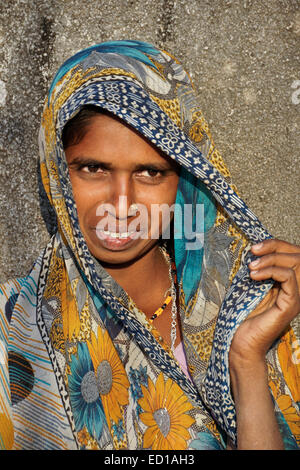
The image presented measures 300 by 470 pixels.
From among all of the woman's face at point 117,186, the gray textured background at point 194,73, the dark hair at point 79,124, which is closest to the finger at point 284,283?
the woman's face at point 117,186

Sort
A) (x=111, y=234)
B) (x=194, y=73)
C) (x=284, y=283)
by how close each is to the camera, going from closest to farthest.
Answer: (x=284, y=283), (x=111, y=234), (x=194, y=73)

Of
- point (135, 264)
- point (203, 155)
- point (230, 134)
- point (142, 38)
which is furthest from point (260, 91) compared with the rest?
point (135, 264)

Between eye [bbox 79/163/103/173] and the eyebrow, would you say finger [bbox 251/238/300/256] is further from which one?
eye [bbox 79/163/103/173]

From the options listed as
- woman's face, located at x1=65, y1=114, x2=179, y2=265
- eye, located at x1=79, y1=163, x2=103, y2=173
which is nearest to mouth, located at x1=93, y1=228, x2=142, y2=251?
woman's face, located at x1=65, y1=114, x2=179, y2=265

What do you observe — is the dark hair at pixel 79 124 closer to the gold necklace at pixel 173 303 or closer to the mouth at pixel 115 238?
the mouth at pixel 115 238

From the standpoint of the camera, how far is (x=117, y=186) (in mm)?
1396

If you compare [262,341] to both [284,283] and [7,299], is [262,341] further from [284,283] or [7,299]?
[7,299]

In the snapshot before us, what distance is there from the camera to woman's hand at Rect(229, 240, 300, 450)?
4.42 feet

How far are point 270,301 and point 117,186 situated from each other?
46 cm

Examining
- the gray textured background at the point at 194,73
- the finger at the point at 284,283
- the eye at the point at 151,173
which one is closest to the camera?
the finger at the point at 284,283

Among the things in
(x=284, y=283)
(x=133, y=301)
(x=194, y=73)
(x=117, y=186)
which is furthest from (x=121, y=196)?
(x=194, y=73)

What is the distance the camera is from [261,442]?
136cm

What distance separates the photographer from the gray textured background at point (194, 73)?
188cm

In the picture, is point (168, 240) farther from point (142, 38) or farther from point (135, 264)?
point (142, 38)
